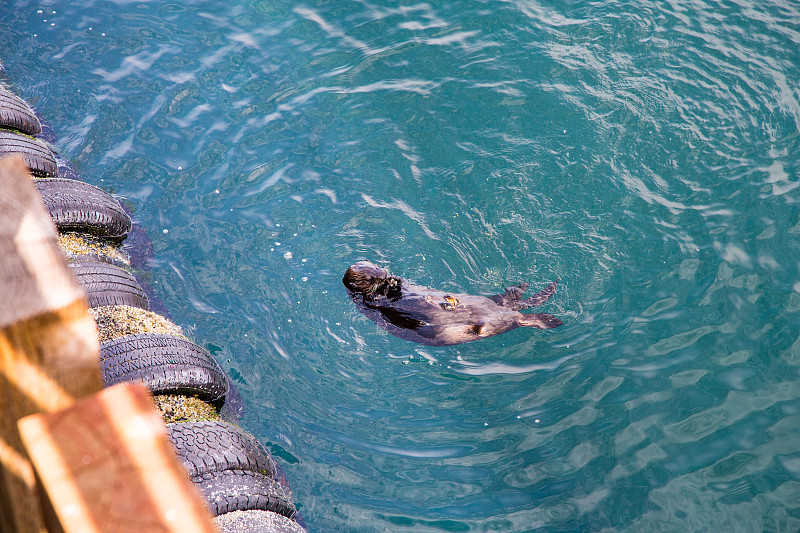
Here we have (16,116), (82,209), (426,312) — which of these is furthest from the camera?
(16,116)

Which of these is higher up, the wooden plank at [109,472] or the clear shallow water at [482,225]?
the wooden plank at [109,472]

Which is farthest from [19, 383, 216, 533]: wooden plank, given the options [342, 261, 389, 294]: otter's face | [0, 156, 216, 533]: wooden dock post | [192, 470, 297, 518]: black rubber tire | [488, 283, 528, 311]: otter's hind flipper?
[488, 283, 528, 311]: otter's hind flipper

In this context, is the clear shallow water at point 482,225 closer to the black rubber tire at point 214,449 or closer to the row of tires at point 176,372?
the row of tires at point 176,372

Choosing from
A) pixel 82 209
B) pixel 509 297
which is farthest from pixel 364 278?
pixel 82 209

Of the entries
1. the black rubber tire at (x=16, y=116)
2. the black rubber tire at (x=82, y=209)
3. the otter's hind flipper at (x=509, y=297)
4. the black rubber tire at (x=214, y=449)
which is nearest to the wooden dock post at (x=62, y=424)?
the black rubber tire at (x=214, y=449)

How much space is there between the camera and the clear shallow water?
20.3 ft

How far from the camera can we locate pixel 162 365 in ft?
19.4

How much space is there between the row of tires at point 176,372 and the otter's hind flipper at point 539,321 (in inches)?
125

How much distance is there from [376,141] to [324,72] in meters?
2.03

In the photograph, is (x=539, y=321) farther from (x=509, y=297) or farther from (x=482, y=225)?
(x=482, y=225)

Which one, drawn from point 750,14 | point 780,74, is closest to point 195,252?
point 780,74

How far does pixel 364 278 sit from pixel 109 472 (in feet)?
18.2

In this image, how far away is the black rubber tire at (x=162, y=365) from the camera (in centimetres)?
572

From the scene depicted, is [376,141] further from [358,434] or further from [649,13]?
[649,13]
